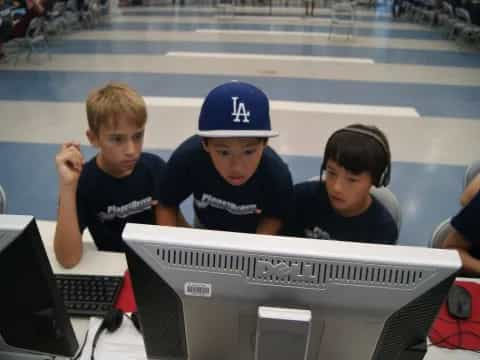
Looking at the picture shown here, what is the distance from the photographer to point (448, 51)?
26.3 feet

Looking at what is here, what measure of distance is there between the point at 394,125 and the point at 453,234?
318 centimetres

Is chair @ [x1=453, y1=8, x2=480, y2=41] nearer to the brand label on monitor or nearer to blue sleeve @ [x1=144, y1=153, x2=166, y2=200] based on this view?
blue sleeve @ [x1=144, y1=153, x2=166, y2=200]

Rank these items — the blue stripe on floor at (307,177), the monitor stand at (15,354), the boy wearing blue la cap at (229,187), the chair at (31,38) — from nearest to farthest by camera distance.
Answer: the monitor stand at (15,354), the boy wearing blue la cap at (229,187), the blue stripe on floor at (307,177), the chair at (31,38)

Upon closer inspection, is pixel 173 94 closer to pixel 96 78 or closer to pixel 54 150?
pixel 96 78

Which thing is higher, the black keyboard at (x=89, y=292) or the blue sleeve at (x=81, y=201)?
the blue sleeve at (x=81, y=201)

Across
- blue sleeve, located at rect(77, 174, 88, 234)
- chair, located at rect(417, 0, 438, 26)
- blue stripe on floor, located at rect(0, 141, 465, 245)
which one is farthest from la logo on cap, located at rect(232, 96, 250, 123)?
chair, located at rect(417, 0, 438, 26)

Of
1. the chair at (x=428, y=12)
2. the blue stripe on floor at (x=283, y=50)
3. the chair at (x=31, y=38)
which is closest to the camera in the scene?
the chair at (x=31, y=38)

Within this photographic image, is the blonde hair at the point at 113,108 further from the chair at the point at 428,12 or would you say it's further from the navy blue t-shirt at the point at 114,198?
the chair at the point at 428,12

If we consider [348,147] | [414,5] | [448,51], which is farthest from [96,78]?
[414,5]

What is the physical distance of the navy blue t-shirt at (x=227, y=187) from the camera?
5.01ft

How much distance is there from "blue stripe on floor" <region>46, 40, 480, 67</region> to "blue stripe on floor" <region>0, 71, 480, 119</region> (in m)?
1.53

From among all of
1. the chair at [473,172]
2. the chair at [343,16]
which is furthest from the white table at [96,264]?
the chair at [343,16]

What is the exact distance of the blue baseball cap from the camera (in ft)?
3.61

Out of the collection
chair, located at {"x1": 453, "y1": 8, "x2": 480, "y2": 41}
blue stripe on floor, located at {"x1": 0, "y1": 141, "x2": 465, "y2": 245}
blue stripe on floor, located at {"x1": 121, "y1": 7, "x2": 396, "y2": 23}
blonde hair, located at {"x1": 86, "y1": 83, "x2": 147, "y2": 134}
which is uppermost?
blue stripe on floor, located at {"x1": 121, "y1": 7, "x2": 396, "y2": 23}
